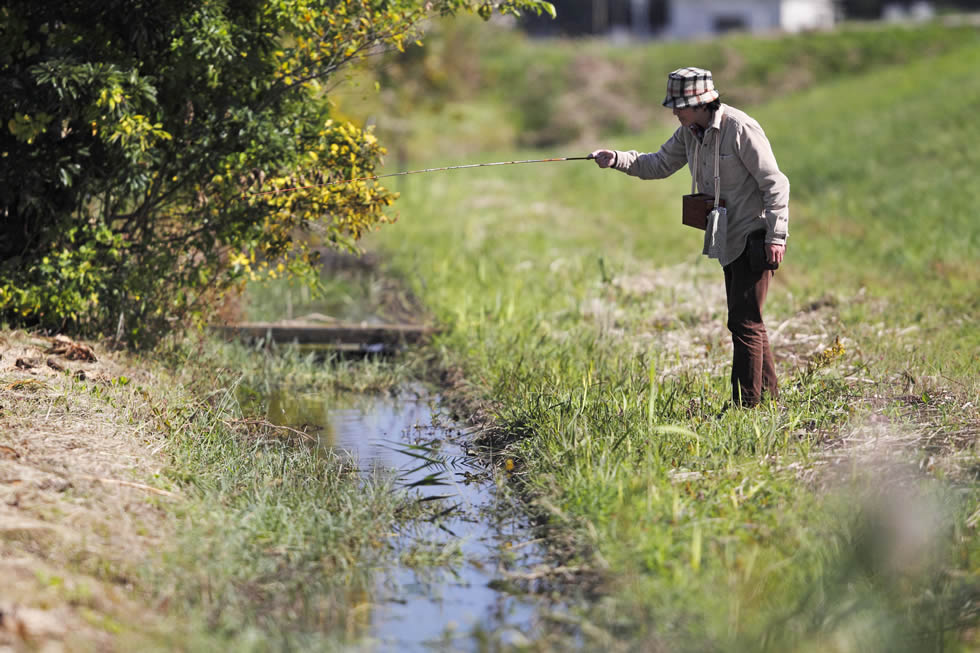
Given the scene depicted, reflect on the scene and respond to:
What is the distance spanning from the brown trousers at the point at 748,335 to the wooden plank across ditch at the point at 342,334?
3.97 meters

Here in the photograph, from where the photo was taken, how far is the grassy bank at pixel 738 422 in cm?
453

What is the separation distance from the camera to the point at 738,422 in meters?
6.43

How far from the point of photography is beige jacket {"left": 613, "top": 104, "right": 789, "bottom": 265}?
6.67 m

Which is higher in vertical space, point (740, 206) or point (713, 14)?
point (713, 14)

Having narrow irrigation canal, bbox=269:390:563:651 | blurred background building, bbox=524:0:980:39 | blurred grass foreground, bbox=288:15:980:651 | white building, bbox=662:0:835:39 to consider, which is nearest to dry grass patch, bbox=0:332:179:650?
narrow irrigation canal, bbox=269:390:563:651

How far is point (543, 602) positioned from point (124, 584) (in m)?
1.76

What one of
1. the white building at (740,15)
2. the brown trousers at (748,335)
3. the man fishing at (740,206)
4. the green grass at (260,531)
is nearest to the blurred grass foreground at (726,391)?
the brown trousers at (748,335)

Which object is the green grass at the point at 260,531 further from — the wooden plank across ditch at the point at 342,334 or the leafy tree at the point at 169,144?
the wooden plank across ditch at the point at 342,334

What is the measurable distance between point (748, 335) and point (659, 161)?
1327mm

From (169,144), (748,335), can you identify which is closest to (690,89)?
(748,335)

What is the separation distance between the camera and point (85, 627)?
13.9ft

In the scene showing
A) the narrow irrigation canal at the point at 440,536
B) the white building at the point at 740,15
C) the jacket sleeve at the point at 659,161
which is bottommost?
the narrow irrigation canal at the point at 440,536

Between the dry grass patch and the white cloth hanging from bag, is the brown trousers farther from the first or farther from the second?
the dry grass patch

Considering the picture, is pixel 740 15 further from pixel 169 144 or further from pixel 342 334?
pixel 169 144
